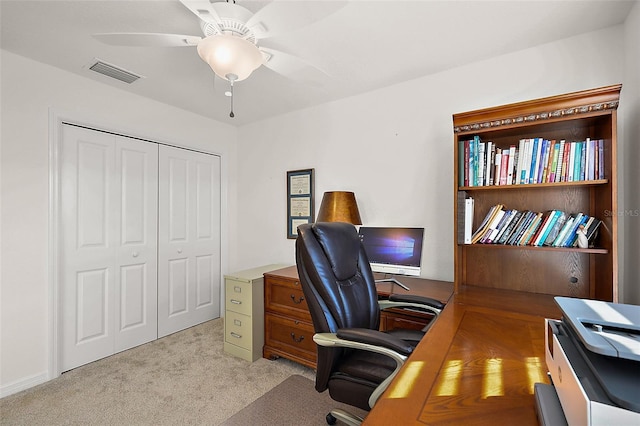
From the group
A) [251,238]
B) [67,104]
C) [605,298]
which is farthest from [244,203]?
[605,298]

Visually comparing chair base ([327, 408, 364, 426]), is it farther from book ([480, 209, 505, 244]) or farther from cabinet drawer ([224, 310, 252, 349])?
book ([480, 209, 505, 244])

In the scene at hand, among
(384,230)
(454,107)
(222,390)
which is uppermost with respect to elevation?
(454,107)

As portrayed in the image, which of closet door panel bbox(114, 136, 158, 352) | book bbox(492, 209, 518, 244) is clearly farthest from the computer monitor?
closet door panel bbox(114, 136, 158, 352)

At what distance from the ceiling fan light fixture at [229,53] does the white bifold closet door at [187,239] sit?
1990 mm

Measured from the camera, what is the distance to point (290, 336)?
8.20 ft

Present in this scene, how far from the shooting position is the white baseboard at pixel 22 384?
207cm

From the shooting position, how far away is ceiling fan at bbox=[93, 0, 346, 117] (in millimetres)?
1286

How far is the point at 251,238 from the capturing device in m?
3.67

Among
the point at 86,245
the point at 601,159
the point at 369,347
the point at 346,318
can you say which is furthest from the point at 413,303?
the point at 86,245

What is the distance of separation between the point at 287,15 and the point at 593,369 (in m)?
1.57

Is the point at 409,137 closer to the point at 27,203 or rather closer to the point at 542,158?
the point at 542,158

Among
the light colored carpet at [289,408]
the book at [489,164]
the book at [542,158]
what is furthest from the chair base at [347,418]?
the book at [542,158]

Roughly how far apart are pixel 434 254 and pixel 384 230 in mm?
449

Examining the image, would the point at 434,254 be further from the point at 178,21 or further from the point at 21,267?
the point at 21,267
